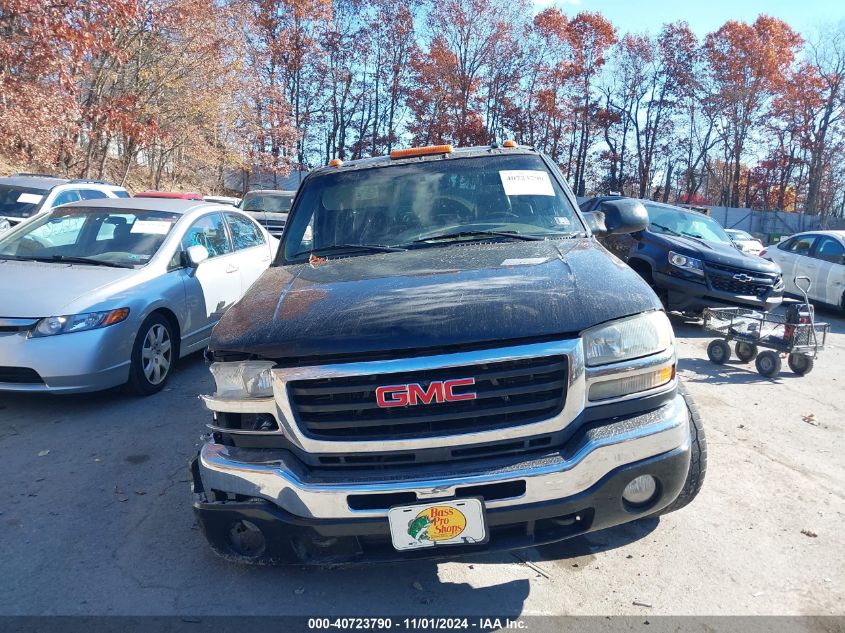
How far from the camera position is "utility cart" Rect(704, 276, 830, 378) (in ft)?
19.8

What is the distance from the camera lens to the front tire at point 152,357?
505cm

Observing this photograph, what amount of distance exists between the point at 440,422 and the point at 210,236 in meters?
4.89

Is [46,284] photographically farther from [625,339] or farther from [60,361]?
[625,339]

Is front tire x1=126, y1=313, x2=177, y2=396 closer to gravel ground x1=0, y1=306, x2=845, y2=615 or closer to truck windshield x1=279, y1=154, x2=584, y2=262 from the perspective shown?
gravel ground x1=0, y1=306, x2=845, y2=615

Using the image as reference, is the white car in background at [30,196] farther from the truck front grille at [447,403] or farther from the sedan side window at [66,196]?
the truck front grille at [447,403]

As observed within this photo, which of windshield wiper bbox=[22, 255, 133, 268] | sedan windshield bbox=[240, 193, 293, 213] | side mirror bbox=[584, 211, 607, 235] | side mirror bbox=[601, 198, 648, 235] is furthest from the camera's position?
sedan windshield bbox=[240, 193, 293, 213]

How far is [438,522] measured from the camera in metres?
2.15

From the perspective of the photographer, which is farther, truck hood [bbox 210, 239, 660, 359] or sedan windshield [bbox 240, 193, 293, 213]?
sedan windshield [bbox 240, 193, 293, 213]

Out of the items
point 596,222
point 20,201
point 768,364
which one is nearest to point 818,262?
point 768,364

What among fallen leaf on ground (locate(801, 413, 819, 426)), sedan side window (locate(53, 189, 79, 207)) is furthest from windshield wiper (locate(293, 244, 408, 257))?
sedan side window (locate(53, 189, 79, 207))

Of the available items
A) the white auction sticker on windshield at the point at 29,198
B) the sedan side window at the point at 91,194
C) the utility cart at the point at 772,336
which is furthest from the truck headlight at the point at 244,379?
the sedan side window at the point at 91,194

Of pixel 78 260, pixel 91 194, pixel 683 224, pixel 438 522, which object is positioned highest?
pixel 683 224

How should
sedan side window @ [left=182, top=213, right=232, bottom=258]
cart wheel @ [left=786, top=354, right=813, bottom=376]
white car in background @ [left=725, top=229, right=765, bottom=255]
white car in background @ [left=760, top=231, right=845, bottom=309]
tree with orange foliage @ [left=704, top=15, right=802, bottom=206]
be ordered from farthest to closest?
tree with orange foliage @ [left=704, top=15, right=802, bottom=206]
white car in background @ [left=725, top=229, right=765, bottom=255]
white car in background @ [left=760, top=231, right=845, bottom=309]
cart wheel @ [left=786, top=354, right=813, bottom=376]
sedan side window @ [left=182, top=213, right=232, bottom=258]

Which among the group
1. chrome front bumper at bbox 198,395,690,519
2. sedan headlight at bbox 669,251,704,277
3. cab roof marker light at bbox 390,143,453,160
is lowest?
chrome front bumper at bbox 198,395,690,519
